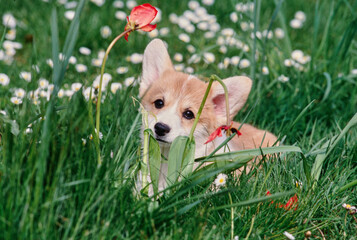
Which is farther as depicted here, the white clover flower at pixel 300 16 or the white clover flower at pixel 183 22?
the white clover flower at pixel 300 16

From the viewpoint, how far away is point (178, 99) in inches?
120

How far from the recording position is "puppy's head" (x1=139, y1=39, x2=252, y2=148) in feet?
9.27

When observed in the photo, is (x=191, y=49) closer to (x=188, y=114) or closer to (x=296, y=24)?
(x=296, y=24)

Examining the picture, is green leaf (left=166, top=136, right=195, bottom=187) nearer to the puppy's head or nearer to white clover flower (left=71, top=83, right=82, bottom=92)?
the puppy's head

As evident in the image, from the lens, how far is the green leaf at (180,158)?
96.1 inches

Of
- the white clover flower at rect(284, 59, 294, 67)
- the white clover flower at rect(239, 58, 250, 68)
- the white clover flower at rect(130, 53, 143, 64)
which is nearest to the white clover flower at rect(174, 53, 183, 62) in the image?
the white clover flower at rect(130, 53, 143, 64)

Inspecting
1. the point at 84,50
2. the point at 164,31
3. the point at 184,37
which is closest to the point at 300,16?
the point at 184,37

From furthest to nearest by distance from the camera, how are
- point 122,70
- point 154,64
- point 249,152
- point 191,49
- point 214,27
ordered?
point 214,27, point 191,49, point 122,70, point 154,64, point 249,152

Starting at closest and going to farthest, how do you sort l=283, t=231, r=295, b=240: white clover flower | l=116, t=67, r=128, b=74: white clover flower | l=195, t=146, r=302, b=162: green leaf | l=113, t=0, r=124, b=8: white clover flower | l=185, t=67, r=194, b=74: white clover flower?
l=283, t=231, r=295, b=240: white clover flower < l=195, t=146, r=302, b=162: green leaf < l=116, t=67, r=128, b=74: white clover flower < l=185, t=67, r=194, b=74: white clover flower < l=113, t=0, r=124, b=8: white clover flower

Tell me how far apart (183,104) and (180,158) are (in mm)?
637

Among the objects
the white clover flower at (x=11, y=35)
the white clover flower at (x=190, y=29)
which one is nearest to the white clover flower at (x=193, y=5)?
the white clover flower at (x=190, y=29)

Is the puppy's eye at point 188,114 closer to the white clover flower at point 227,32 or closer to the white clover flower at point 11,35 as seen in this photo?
the white clover flower at point 227,32

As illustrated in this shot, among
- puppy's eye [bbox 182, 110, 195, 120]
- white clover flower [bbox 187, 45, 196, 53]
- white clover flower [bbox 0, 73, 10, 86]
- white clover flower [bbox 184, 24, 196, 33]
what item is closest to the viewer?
puppy's eye [bbox 182, 110, 195, 120]

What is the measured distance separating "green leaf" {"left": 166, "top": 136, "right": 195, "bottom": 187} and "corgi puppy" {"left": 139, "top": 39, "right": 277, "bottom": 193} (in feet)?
0.96
